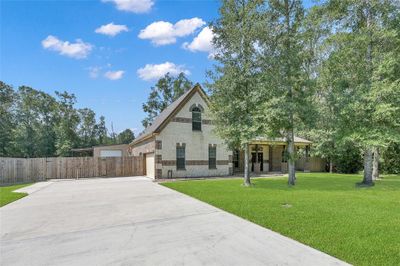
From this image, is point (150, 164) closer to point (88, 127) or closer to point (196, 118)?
point (196, 118)

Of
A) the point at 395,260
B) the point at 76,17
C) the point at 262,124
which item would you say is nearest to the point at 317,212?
the point at 395,260

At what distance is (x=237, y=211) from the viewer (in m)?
8.07

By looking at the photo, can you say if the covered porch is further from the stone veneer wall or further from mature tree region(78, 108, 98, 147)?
mature tree region(78, 108, 98, 147)

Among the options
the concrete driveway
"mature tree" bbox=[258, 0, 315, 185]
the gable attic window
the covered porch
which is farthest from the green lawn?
the covered porch

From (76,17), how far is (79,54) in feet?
27.0

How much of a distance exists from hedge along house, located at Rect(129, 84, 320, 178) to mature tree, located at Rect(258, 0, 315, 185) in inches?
255

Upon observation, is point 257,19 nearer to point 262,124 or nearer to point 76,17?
point 262,124

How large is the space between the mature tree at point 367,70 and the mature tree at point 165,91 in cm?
3037

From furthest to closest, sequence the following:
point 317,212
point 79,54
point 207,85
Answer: point 79,54 < point 207,85 < point 317,212

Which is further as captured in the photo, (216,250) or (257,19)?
(257,19)

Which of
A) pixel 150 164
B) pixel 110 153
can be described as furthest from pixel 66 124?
pixel 150 164

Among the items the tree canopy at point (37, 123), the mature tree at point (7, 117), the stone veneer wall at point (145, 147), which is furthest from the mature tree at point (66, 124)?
the stone veneer wall at point (145, 147)

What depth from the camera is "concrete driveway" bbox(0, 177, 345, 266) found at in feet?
15.1

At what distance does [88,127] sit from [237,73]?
45557 mm
